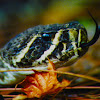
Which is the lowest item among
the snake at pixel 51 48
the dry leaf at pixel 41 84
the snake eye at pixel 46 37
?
the dry leaf at pixel 41 84

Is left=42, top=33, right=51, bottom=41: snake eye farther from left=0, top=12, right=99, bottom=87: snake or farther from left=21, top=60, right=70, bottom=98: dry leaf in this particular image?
left=21, top=60, right=70, bottom=98: dry leaf

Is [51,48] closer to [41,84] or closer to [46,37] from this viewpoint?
[46,37]

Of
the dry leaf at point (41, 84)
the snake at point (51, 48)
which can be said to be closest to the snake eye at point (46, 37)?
the snake at point (51, 48)

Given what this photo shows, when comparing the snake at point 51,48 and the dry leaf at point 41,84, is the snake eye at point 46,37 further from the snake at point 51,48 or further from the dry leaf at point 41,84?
the dry leaf at point 41,84

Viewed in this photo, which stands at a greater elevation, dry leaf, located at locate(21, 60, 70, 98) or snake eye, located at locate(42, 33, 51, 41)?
snake eye, located at locate(42, 33, 51, 41)

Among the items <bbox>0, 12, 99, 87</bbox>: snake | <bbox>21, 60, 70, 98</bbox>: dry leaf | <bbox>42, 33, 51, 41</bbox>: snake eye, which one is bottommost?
<bbox>21, 60, 70, 98</bbox>: dry leaf

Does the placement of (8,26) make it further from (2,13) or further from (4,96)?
(4,96)

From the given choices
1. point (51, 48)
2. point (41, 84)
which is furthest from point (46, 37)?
point (41, 84)

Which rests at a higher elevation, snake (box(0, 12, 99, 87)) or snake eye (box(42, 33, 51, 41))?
snake eye (box(42, 33, 51, 41))

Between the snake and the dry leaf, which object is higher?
the snake

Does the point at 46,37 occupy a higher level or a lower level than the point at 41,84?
higher

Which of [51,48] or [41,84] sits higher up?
[51,48]

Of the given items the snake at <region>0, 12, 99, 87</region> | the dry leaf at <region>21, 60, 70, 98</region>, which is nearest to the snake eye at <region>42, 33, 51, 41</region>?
the snake at <region>0, 12, 99, 87</region>
